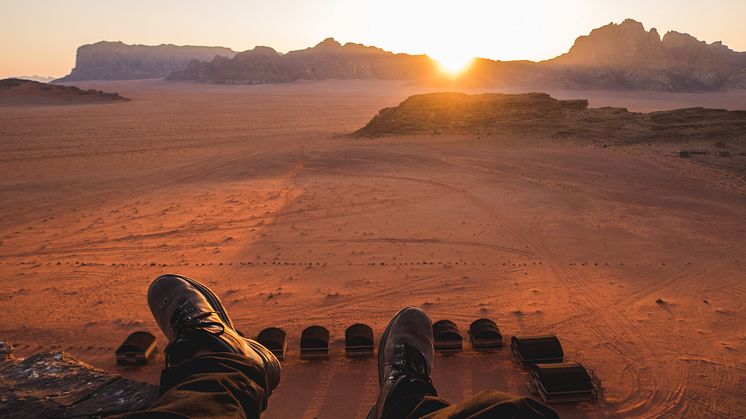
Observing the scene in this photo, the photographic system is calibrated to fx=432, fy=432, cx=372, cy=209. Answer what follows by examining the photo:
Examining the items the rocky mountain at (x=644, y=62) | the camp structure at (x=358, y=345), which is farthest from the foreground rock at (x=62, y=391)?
the rocky mountain at (x=644, y=62)

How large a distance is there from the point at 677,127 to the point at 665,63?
7341cm

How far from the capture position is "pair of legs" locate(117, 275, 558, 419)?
1.71 meters

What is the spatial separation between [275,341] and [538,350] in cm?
255

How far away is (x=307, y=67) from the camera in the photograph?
10038cm

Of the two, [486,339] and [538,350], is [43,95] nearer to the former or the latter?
[486,339]

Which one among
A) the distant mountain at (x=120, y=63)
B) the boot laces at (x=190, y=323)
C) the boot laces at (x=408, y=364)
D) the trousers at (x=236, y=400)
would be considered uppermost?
the distant mountain at (x=120, y=63)

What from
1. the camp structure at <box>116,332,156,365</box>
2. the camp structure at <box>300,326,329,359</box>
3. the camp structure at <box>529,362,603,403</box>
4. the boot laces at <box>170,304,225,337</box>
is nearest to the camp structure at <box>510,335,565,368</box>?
the camp structure at <box>529,362,603,403</box>

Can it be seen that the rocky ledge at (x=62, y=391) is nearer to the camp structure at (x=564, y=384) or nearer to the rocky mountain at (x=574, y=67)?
the camp structure at (x=564, y=384)

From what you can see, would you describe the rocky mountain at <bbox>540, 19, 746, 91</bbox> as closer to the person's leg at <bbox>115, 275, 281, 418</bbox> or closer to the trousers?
the person's leg at <bbox>115, 275, 281, 418</bbox>

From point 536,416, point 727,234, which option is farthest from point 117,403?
point 727,234

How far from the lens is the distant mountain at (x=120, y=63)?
14512cm

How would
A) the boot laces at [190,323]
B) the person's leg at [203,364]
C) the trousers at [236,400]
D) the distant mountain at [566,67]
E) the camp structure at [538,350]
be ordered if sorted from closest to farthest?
the trousers at [236,400] < the person's leg at [203,364] < the boot laces at [190,323] < the camp structure at [538,350] < the distant mountain at [566,67]

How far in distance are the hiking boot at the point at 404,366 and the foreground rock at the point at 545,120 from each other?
18250mm

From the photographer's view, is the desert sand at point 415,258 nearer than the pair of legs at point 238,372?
No
